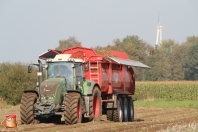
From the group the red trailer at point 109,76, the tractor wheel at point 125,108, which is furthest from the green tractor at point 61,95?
the tractor wheel at point 125,108

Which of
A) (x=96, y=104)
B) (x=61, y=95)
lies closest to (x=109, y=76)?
(x=96, y=104)

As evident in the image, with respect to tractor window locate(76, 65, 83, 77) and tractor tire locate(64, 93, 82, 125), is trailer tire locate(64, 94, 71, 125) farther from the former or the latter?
tractor window locate(76, 65, 83, 77)

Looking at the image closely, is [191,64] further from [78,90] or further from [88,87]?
[78,90]

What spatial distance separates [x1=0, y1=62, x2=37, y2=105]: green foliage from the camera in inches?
1587

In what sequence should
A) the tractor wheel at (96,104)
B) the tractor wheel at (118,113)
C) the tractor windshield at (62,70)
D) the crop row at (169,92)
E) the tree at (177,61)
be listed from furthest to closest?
the tree at (177,61)
the crop row at (169,92)
the tractor wheel at (118,113)
the tractor wheel at (96,104)
the tractor windshield at (62,70)

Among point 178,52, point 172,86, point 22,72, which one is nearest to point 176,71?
point 178,52

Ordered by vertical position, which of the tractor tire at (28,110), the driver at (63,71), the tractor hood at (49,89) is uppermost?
the driver at (63,71)

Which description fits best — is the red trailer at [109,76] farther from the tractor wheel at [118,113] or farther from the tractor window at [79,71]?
the tractor window at [79,71]

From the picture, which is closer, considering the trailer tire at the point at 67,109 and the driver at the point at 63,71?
the trailer tire at the point at 67,109

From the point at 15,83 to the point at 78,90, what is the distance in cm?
2212

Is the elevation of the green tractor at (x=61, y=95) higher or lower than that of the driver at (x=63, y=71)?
lower

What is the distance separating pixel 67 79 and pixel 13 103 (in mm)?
22182

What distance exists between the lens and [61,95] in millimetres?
18672

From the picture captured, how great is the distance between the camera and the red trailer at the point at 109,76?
69.8 ft
